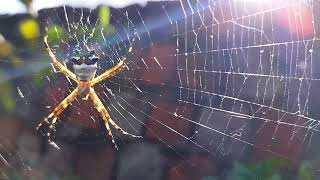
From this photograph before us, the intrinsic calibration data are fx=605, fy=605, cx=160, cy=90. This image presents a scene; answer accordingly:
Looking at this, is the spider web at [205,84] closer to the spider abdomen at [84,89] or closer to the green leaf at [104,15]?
the green leaf at [104,15]

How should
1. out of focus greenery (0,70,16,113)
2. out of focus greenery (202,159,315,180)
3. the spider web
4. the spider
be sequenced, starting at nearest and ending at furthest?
the spider < out of focus greenery (202,159,315,180) < the spider web < out of focus greenery (0,70,16,113)

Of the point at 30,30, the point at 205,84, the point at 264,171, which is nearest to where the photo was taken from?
the point at 264,171

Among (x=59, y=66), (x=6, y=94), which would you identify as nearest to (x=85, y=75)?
(x=59, y=66)

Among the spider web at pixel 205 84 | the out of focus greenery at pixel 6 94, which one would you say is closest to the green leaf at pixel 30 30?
the spider web at pixel 205 84

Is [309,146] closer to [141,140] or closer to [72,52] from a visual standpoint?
[141,140]

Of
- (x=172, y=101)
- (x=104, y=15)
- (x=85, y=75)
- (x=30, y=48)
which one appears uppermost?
(x=104, y=15)

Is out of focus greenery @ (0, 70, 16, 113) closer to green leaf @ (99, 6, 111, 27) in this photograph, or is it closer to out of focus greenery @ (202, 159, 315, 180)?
green leaf @ (99, 6, 111, 27)

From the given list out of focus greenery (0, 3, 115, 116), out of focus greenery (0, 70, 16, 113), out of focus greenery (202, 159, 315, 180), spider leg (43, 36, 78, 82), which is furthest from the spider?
out of focus greenery (202, 159, 315, 180)

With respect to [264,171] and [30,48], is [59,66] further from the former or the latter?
[264,171]
